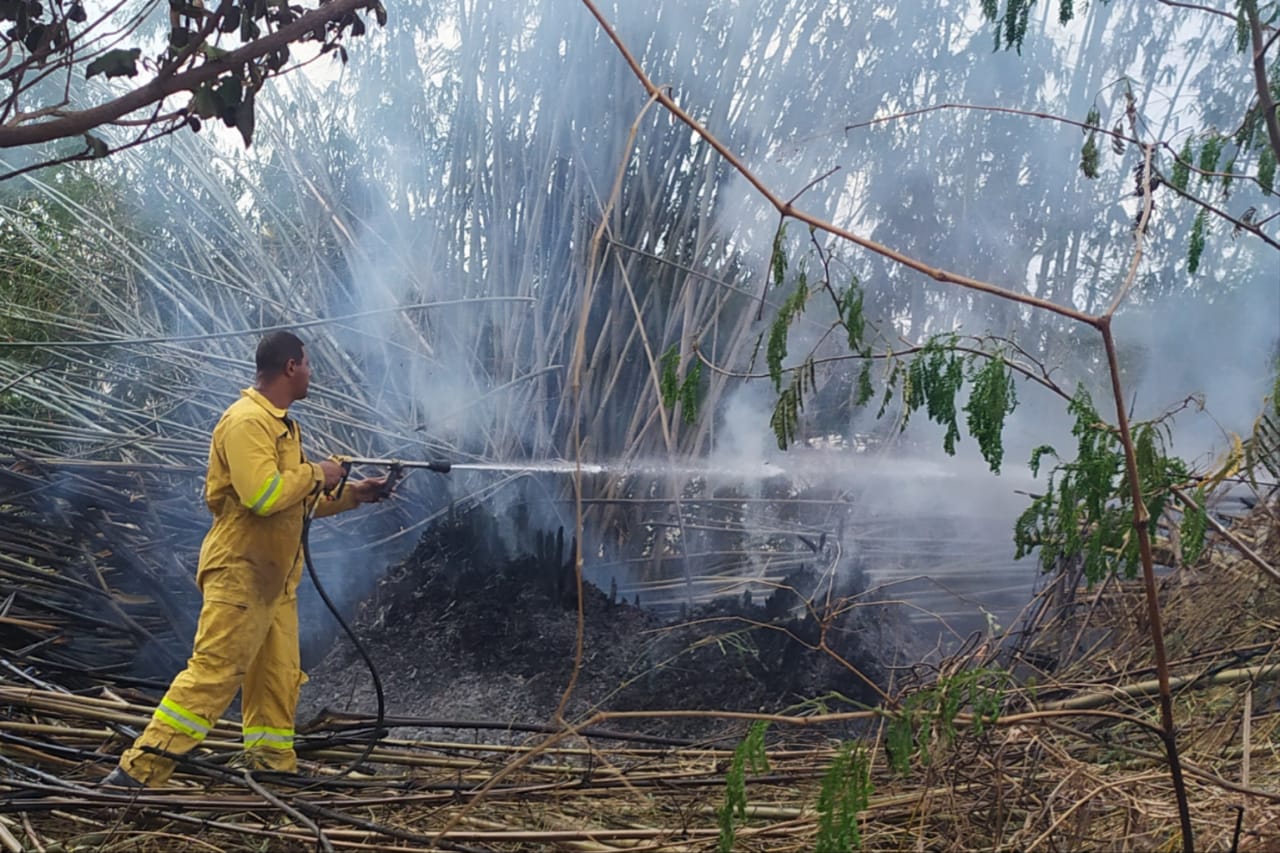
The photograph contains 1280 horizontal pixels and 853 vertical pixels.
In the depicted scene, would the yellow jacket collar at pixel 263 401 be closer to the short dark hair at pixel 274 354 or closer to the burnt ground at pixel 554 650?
the short dark hair at pixel 274 354

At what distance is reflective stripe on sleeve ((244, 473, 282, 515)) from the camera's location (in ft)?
11.8

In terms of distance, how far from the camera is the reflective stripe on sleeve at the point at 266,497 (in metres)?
3.59

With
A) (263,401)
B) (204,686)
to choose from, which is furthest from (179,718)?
(263,401)

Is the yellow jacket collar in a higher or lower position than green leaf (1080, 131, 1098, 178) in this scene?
lower

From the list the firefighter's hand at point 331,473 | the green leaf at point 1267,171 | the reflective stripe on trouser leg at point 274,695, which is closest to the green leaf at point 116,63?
the firefighter's hand at point 331,473

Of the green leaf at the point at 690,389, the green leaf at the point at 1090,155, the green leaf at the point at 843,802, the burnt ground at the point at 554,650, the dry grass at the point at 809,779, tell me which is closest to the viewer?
the green leaf at the point at 843,802

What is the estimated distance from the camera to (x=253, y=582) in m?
3.71

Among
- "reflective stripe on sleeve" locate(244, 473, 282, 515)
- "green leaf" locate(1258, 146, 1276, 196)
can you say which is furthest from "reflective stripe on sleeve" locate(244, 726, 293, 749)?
"green leaf" locate(1258, 146, 1276, 196)

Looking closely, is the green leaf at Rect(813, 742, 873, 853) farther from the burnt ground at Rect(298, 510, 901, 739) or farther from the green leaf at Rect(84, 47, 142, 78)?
the burnt ground at Rect(298, 510, 901, 739)

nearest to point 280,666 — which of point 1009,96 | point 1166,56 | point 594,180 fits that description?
point 594,180

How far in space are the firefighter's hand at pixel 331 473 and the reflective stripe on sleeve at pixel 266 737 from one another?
3.15 feet

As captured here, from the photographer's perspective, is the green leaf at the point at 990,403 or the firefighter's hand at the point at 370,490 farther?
the firefighter's hand at the point at 370,490

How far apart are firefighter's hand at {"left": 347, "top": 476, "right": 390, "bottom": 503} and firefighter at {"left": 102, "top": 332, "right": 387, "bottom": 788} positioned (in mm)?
141

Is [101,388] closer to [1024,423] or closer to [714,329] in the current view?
[714,329]
